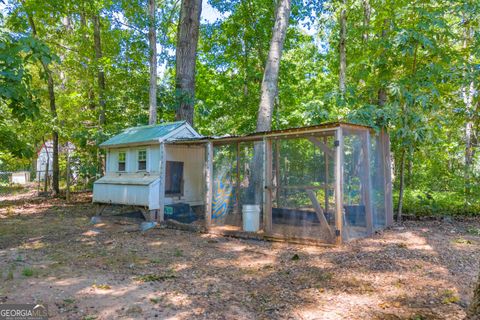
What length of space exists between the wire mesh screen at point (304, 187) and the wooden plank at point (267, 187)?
0.61ft

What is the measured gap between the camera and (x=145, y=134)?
10.3 metres

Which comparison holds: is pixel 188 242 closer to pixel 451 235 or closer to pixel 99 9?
pixel 451 235

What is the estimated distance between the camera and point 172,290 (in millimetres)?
4652

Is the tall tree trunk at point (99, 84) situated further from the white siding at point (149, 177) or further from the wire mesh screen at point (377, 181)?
the wire mesh screen at point (377, 181)

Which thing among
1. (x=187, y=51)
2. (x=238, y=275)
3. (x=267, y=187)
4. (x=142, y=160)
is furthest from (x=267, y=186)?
(x=187, y=51)

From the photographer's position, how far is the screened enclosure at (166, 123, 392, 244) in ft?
23.0

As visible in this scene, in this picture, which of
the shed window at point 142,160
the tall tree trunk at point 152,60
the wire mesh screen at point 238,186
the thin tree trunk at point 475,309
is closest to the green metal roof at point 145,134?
the shed window at point 142,160

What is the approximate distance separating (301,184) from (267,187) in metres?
0.73

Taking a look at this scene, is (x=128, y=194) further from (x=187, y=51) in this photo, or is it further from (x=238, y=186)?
(x=187, y=51)

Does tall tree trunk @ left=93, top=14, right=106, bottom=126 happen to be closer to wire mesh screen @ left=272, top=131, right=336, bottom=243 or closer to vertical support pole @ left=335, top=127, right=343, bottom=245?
wire mesh screen @ left=272, top=131, right=336, bottom=243

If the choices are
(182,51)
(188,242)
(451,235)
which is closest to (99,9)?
(182,51)

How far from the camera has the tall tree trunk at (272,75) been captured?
1026 cm

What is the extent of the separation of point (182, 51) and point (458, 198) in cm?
991

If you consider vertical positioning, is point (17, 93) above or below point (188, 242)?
above
